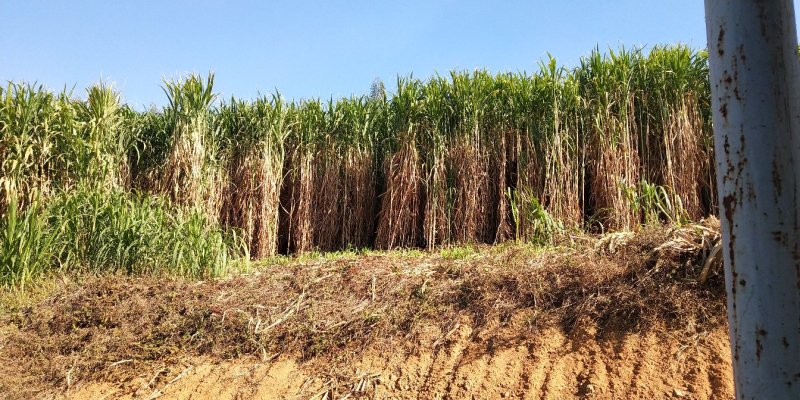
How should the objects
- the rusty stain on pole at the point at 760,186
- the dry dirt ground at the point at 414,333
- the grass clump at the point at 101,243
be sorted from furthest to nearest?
the grass clump at the point at 101,243, the dry dirt ground at the point at 414,333, the rusty stain on pole at the point at 760,186

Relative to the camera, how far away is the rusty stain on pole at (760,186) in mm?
1377

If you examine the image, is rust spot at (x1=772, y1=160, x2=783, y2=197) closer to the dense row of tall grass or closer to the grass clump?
the dense row of tall grass

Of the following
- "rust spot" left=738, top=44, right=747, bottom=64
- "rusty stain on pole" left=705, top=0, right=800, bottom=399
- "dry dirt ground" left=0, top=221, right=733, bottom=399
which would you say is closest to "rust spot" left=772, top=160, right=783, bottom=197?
"rusty stain on pole" left=705, top=0, right=800, bottom=399

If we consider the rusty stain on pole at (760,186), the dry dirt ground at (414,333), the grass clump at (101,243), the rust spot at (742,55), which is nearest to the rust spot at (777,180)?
the rusty stain on pole at (760,186)

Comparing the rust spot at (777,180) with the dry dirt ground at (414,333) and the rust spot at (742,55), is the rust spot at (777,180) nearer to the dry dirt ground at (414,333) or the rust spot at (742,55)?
the rust spot at (742,55)

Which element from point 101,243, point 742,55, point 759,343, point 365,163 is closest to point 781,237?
point 759,343

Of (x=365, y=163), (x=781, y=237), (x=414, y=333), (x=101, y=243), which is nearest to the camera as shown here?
(x=781, y=237)

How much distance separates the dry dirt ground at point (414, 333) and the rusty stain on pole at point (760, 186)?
2.09 m

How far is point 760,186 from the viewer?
4.60 feet

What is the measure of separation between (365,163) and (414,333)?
4722 millimetres

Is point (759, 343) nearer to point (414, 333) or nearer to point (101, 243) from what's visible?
point (414, 333)

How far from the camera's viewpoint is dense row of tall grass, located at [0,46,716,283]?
244 inches

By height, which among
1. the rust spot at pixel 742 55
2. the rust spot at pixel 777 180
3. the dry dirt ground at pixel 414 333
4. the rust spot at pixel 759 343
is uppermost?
the rust spot at pixel 742 55

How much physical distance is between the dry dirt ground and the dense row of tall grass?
3.57 feet
